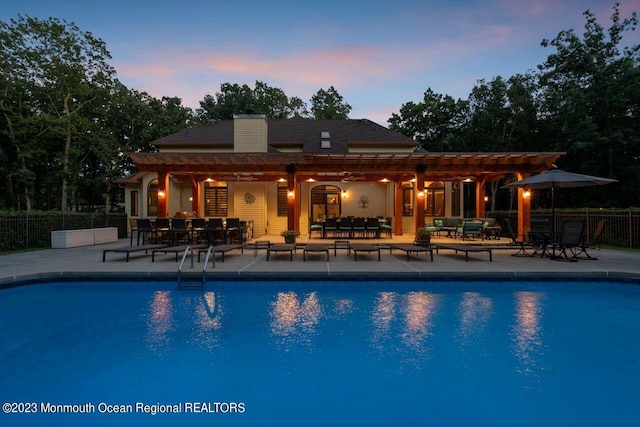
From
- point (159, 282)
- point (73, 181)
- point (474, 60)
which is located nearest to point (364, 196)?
point (474, 60)

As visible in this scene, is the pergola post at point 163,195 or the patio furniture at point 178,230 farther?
the pergola post at point 163,195

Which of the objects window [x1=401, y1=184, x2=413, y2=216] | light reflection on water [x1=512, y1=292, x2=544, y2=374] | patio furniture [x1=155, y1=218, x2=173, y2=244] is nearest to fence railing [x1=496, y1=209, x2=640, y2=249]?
window [x1=401, y1=184, x2=413, y2=216]

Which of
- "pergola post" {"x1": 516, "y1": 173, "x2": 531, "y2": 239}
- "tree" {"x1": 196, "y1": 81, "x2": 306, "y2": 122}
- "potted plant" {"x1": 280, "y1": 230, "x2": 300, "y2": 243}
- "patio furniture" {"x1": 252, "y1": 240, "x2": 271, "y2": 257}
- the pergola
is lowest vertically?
"patio furniture" {"x1": 252, "y1": 240, "x2": 271, "y2": 257}

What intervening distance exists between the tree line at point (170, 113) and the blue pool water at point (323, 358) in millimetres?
19807

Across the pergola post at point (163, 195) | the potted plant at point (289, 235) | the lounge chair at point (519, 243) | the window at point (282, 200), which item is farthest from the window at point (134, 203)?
the lounge chair at point (519, 243)

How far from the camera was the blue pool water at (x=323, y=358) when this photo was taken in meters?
3.10

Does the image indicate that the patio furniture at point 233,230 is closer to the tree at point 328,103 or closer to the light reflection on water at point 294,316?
the light reflection on water at point 294,316

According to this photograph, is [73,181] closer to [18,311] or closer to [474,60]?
[18,311]

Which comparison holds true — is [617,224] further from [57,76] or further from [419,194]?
[57,76]

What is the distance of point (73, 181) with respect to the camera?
23.8 meters

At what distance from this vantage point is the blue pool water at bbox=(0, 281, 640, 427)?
310 centimetres

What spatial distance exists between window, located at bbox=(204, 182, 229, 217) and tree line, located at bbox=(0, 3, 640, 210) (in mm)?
10650

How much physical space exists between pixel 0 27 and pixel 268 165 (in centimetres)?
1984

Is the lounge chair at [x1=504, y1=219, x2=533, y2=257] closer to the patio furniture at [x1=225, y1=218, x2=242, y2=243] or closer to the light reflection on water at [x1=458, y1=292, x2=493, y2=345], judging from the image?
the light reflection on water at [x1=458, y1=292, x2=493, y2=345]
